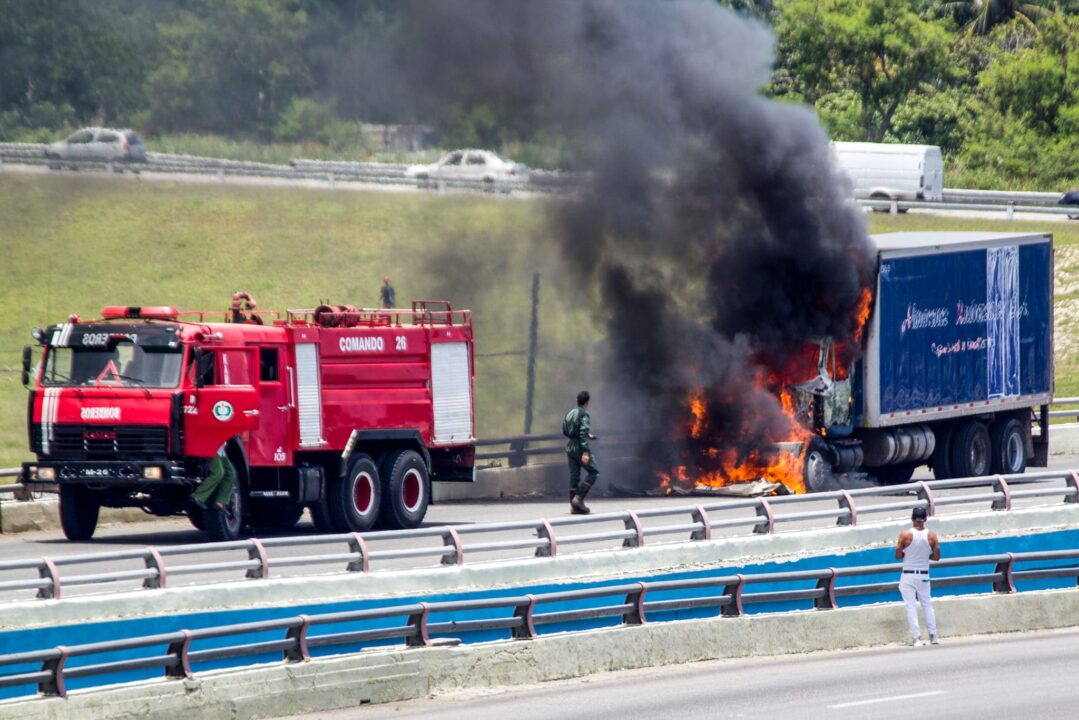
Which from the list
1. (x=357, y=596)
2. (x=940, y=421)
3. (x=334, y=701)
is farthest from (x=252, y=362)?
(x=940, y=421)

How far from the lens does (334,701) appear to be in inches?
561

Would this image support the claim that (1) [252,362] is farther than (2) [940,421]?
No

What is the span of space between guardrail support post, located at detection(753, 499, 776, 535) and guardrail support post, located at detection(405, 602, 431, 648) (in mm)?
5558

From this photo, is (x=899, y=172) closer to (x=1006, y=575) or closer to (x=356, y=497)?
(x=356, y=497)

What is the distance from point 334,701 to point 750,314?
15111 millimetres

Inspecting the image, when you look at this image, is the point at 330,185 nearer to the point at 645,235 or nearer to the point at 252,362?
the point at 645,235

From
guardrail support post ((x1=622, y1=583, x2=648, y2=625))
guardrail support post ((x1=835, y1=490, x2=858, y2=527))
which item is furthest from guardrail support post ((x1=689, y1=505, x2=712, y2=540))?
guardrail support post ((x1=622, y1=583, x2=648, y2=625))

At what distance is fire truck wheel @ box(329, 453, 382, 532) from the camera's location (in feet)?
73.4

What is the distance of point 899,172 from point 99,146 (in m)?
33.2

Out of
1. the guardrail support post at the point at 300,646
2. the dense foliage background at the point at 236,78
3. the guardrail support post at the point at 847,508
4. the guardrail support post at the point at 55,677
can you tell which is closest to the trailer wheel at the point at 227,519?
the dense foliage background at the point at 236,78

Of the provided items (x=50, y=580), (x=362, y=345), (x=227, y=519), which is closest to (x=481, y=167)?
(x=362, y=345)

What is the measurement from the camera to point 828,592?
18062 mm

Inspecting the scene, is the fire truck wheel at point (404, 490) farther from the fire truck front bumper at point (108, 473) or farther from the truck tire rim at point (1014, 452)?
the truck tire rim at point (1014, 452)

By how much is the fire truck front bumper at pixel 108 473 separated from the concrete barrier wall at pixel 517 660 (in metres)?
6.23
